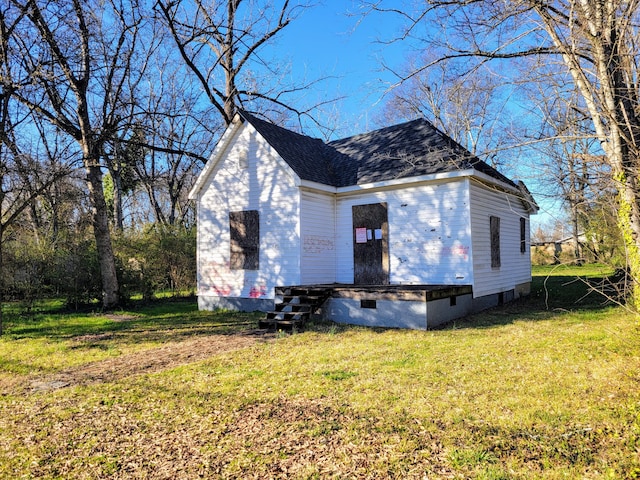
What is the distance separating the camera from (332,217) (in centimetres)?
1287

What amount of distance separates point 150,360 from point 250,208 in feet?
20.6

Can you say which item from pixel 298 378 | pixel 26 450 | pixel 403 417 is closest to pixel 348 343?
pixel 298 378

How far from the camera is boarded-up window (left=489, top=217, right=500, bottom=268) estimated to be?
1239cm

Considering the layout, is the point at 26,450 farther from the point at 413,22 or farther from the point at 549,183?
the point at 413,22

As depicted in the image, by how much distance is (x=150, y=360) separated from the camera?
Answer: 23.9 feet

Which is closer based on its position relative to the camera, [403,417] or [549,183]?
[403,417]

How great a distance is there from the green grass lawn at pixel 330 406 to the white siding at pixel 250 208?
12.0 feet

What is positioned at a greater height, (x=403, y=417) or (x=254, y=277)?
(x=254, y=277)

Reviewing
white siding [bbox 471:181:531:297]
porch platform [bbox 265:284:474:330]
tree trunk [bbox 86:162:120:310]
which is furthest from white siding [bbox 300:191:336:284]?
tree trunk [bbox 86:162:120:310]

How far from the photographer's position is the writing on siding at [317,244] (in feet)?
38.8

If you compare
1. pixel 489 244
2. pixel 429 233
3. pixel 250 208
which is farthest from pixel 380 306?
pixel 250 208

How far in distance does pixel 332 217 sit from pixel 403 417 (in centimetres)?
885

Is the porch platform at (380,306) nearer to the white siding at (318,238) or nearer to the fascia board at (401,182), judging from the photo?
the white siding at (318,238)

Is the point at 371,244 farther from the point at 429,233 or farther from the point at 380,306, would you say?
the point at 380,306
